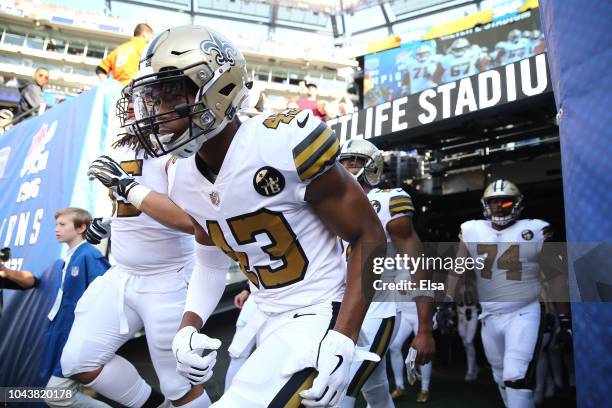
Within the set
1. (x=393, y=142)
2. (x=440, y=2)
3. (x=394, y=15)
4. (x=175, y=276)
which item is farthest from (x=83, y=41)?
(x=175, y=276)

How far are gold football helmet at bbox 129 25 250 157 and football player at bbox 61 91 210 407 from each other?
0.95 metres

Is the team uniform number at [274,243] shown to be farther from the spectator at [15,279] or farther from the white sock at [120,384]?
the spectator at [15,279]

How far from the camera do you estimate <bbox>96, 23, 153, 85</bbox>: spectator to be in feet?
20.8

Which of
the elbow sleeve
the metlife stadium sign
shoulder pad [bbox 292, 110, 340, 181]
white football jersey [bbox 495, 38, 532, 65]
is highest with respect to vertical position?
white football jersey [bbox 495, 38, 532, 65]

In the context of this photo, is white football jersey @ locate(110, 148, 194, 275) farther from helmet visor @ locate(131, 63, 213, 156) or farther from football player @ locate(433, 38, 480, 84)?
football player @ locate(433, 38, 480, 84)

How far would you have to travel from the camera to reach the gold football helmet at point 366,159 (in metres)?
3.46

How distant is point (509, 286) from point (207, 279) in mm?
2801

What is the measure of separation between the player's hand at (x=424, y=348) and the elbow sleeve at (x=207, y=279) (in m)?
1.01

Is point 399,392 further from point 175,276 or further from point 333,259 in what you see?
point 333,259

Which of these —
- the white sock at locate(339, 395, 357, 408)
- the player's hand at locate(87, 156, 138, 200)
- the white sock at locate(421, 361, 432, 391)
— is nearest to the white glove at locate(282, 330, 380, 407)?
the white sock at locate(339, 395, 357, 408)

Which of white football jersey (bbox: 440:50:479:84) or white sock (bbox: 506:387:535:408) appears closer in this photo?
white sock (bbox: 506:387:535:408)

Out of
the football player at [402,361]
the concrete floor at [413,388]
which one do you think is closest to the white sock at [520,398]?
the concrete floor at [413,388]

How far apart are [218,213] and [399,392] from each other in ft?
14.8

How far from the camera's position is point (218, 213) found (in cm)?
169
